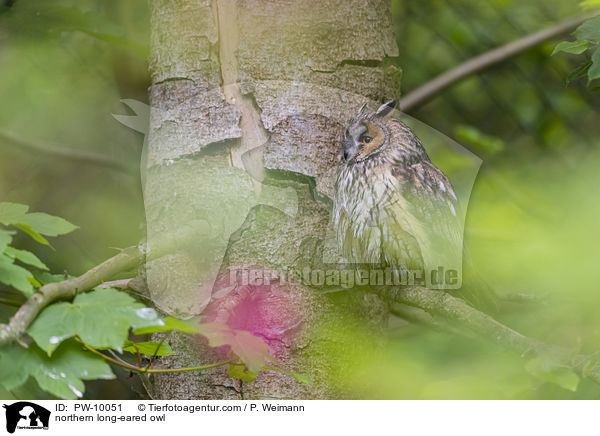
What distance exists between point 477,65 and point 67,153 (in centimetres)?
132

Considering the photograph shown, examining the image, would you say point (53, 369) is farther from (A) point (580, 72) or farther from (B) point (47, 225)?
(A) point (580, 72)

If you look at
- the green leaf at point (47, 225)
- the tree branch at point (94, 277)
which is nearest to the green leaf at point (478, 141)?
the tree branch at point (94, 277)

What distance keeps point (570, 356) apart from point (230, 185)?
65 cm

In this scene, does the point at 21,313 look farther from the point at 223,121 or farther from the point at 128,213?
the point at 128,213

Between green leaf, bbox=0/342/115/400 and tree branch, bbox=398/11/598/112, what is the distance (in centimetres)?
121

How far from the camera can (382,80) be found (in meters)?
1.30

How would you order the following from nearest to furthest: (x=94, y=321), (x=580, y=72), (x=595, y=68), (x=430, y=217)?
(x=94, y=321), (x=595, y=68), (x=580, y=72), (x=430, y=217)

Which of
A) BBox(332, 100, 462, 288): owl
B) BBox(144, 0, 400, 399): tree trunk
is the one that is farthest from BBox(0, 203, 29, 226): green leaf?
BBox(332, 100, 462, 288): owl

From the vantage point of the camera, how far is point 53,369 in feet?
2.64

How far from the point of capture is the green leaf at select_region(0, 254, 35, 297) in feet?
2.59
